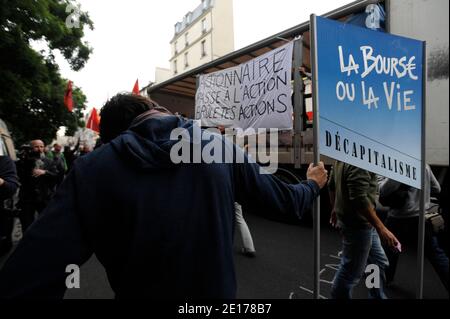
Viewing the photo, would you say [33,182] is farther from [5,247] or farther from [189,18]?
[189,18]

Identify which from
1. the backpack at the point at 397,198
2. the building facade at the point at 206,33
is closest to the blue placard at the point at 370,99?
the backpack at the point at 397,198

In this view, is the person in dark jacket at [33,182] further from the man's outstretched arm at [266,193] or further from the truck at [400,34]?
the man's outstretched arm at [266,193]

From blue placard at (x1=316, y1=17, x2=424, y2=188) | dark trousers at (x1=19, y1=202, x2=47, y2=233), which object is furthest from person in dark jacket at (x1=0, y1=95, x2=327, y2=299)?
dark trousers at (x1=19, y1=202, x2=47, y2=233)

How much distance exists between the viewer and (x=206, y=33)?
3581 centimetres

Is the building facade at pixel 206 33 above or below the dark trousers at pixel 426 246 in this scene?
above

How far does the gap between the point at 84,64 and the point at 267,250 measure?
36.3 feet

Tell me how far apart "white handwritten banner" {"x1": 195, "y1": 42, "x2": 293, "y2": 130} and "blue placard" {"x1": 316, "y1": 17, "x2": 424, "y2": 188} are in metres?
1.72

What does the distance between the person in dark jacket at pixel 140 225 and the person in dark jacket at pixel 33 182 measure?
4262 millimetres

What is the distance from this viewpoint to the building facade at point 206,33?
35.2 metres

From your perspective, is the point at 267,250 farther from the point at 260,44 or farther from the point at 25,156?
the point at 25,156

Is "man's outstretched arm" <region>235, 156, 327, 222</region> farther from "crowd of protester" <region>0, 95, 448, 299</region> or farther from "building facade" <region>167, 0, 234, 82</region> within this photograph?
"building facade" <region>167, 0, 234, 82</region>

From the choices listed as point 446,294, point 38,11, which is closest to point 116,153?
point 446,294

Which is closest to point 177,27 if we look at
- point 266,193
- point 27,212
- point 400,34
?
point 27,212
